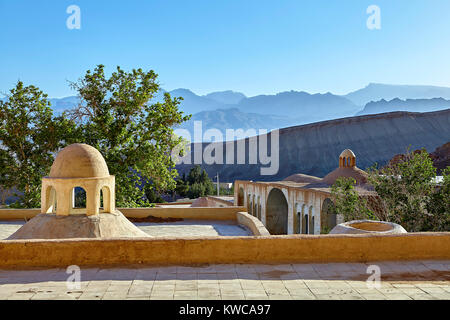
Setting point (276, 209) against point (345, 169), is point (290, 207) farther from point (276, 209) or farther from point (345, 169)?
point (345, 169)

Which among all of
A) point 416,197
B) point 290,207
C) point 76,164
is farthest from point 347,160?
point 76,164

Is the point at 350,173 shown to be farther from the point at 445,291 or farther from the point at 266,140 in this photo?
the point at 266,140

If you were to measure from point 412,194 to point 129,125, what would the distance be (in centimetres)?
1415

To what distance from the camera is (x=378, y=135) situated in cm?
8638

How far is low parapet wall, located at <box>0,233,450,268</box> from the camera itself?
606 cm

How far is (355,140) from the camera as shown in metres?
87.1

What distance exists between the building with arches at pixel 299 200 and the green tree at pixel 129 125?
390 inches

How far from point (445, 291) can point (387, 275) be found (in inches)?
32.7

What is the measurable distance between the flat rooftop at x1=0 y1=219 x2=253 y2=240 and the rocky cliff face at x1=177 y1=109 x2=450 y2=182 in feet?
223

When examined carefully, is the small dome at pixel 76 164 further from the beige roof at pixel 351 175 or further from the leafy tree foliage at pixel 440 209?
the beige roof at pixel 351 175

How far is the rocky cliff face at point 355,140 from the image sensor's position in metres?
82.6

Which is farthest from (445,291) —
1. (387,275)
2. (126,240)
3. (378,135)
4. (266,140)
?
(266,140)
